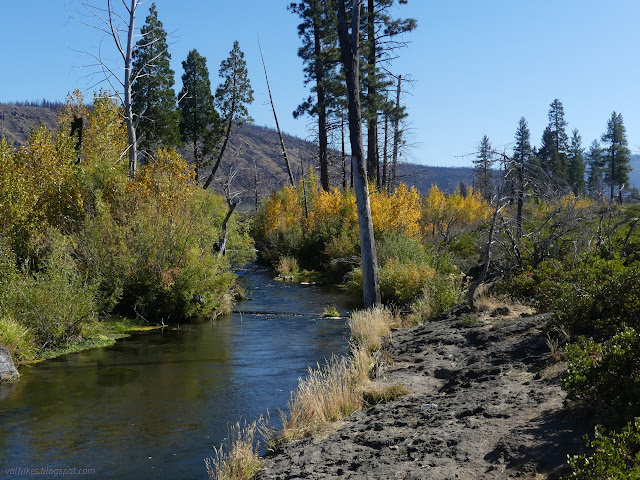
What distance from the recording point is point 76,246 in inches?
597

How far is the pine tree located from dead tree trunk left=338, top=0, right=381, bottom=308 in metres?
25.6

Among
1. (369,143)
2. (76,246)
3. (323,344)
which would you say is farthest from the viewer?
(369,143)

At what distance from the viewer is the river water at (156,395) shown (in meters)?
7.24

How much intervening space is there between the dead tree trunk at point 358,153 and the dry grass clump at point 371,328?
125cm

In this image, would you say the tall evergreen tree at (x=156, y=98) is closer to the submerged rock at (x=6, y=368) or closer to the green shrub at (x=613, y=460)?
the submerged rock at (x=6, y=368)

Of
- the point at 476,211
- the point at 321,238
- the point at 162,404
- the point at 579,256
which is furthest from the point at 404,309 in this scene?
the point at 476,211

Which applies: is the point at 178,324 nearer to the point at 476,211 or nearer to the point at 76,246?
the point at 76,246

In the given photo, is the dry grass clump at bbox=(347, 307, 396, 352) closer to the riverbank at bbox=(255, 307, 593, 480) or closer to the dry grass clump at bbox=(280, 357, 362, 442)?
the riverbank at bbox=(255, 307, 593, 480)

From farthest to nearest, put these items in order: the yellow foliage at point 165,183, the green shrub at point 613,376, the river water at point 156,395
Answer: the yellow foliage at point 165,183, the river water at point 156,395, the green shrub at point 613,376

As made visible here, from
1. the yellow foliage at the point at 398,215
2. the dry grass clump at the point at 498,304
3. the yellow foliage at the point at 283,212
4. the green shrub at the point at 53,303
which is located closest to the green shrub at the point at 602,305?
the dry grass clump at the point at 498,304

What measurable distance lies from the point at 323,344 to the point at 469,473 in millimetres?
8661

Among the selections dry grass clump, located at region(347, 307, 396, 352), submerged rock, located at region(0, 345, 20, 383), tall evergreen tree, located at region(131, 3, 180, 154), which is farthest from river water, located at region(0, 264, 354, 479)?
tall evergreen tree, located at region(131, 3, 180, 154)

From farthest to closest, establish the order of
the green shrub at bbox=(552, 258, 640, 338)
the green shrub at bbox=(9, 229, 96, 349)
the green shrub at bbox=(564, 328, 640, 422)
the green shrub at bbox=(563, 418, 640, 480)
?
the green shrub at bbox=(9, 229, 96, 349) → the green shrub at bbox=(552, 258, 640, 338) → the green shrub at bbox=(564, 328, 640, 422) → the green shrub at bbox=(563, 418, 640, 480)

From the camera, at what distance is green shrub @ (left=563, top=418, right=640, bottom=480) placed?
3.82 metres
